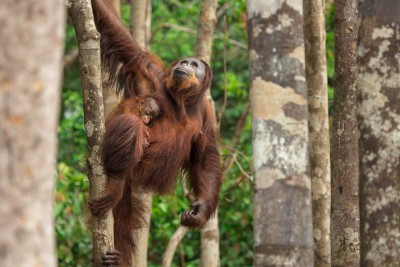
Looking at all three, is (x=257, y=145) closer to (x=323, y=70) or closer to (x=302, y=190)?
(x=302, y=190)

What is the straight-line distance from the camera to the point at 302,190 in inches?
149

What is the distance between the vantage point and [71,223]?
30.9ft

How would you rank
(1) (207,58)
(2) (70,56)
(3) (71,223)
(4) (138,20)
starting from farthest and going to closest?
1. (2) (70,56)
2. (3) (71,223)
3. (1) (207,58)
4. (4) (138,20)

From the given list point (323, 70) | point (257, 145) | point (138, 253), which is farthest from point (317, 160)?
point (257, 145)

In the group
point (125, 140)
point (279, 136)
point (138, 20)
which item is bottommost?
point (279, 136)

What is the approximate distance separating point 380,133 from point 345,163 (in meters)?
1.71

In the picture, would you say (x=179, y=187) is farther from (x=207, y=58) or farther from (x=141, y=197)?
(x=141, y=197)

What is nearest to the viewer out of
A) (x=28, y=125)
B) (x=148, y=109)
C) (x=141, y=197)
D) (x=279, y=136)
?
(x=28, y=125)

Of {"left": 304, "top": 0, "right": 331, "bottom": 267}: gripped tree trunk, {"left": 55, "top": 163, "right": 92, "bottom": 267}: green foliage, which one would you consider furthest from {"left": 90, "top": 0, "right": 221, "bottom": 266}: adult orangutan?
{"left": 55, "top": 163, "right": 92, "bottom": 267}: green foliage

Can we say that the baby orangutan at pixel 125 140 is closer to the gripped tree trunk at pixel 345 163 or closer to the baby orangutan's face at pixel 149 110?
the baby orangutan's face at pixel 149 110

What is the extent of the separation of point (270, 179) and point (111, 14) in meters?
2.48

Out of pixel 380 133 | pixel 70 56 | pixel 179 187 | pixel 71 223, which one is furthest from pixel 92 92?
pixel 70 56

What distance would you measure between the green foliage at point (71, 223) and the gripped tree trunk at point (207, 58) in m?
1.64

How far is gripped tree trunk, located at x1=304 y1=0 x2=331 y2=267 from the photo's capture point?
6.07 meters
